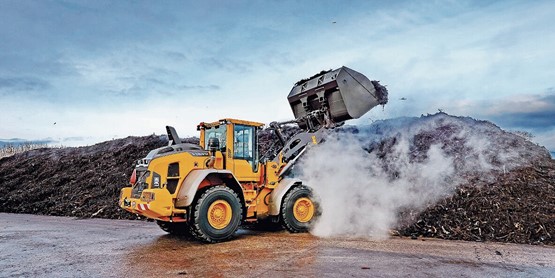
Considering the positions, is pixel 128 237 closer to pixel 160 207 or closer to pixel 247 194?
pixel 160 207

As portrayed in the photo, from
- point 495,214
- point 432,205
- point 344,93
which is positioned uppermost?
point 344,93

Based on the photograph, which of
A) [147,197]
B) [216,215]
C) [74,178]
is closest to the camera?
[147,197]

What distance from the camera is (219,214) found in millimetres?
8102

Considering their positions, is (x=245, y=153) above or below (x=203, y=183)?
above

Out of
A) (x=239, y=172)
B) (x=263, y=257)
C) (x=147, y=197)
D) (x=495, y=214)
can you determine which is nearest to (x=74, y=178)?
(x=147, y=197)

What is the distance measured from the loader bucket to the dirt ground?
313 centimetres

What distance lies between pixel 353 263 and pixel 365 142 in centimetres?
688

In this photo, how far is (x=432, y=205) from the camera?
954 centimetres

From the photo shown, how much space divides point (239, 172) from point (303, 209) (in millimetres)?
1760

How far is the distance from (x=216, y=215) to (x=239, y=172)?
3.80 feet

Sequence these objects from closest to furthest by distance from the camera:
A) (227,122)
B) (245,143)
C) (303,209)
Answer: (227,122), (245,143), (303,209)

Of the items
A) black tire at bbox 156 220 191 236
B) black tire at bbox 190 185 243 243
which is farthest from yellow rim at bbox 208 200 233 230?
black tire at bbox 156 220 191 236

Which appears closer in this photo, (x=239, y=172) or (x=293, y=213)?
(x=239, y=172)

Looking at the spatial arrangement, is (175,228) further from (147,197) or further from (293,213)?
(293,213)
